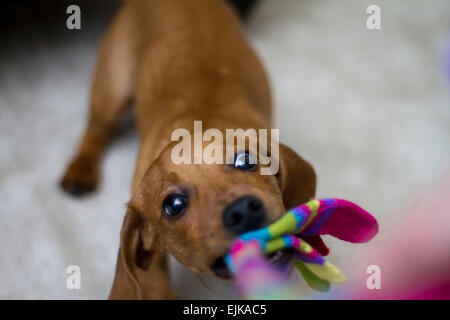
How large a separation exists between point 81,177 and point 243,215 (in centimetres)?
144

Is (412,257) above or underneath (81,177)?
underneath

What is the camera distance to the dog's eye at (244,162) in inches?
62.9

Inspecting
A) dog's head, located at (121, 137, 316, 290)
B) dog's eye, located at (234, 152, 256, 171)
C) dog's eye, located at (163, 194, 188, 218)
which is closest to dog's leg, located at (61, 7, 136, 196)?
dog's head, located at (121, 137, 316, 290)

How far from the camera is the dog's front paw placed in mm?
2572

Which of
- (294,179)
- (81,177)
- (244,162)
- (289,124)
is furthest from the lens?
(289,124)

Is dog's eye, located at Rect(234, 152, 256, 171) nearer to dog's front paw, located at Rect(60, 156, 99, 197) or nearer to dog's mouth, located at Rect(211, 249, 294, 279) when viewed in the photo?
dog's mouth, located at Rect(211, 249, 294, 279)

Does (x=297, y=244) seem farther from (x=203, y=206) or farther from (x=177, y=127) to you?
(x=177, y=127)

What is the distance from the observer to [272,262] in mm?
1428

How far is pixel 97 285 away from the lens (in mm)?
2271

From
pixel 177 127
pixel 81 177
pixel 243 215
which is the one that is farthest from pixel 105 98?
pixel 243 215

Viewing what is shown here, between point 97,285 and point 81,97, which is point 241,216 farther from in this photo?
point 81,97

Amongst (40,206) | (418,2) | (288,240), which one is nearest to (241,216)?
(288,240)
